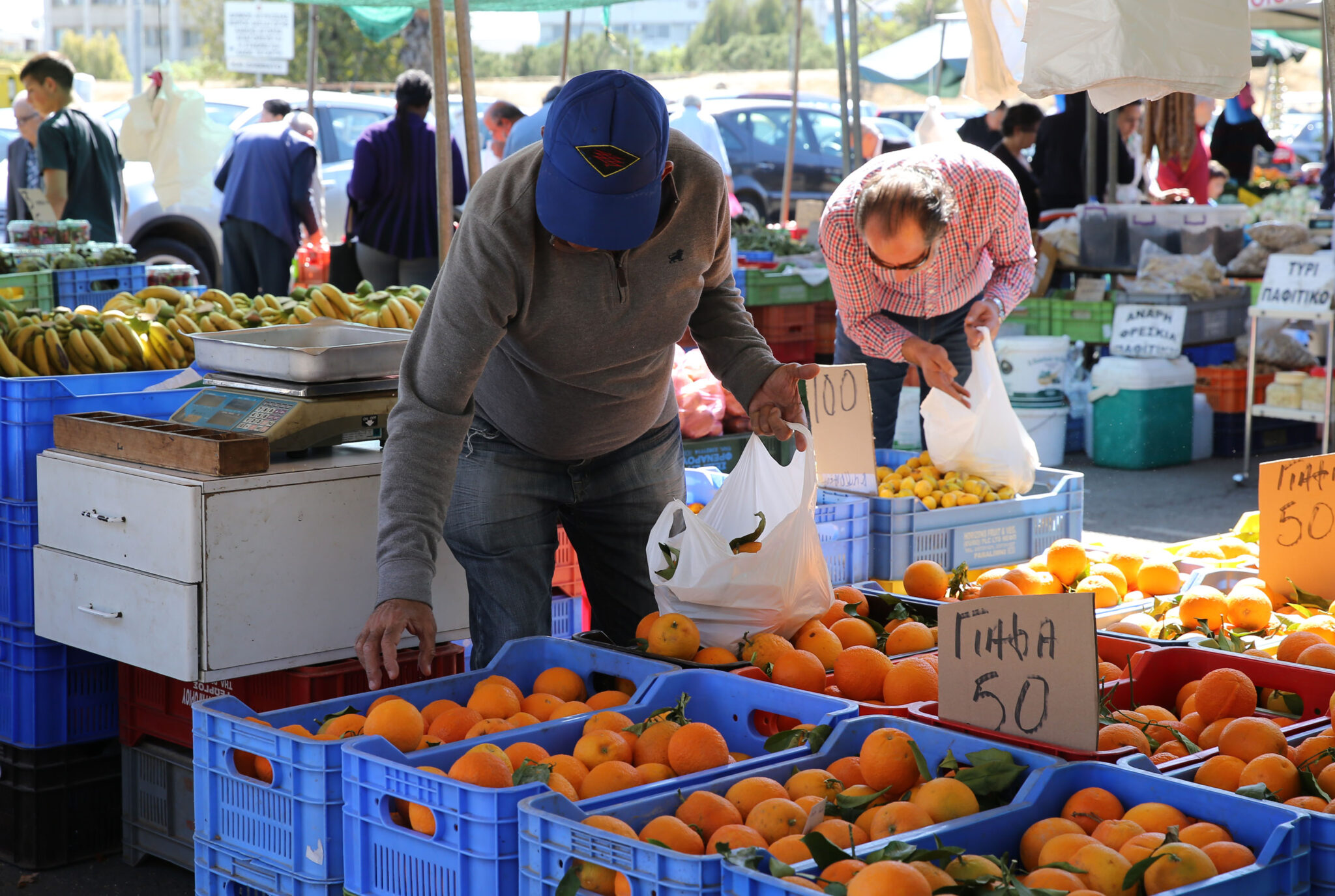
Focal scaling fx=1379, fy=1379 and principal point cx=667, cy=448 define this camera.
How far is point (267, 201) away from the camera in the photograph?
8.27 metres

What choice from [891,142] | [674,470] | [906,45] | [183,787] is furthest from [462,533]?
[906,45]

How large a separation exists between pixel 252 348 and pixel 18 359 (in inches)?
38.2

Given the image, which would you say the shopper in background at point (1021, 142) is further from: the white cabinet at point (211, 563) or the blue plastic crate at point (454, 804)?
the blue plastic crate at point (454, 804)

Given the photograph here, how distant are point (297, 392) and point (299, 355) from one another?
7 centimetres

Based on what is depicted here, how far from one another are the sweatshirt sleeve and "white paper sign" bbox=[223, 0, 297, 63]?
10.8 meters

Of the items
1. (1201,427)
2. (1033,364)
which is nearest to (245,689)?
(1033,364)

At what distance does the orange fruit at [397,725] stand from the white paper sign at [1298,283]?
587 centimetres

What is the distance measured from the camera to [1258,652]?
7.98 feet

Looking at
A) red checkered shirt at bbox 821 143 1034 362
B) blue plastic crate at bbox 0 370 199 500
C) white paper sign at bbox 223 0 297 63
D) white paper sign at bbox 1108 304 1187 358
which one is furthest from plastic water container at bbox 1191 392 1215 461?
white paper sign at bbox 223 0 297 63

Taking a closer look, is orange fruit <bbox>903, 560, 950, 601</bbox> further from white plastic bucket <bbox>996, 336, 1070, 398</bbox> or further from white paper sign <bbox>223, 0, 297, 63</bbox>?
white paper sign <bbox>223, 0, 297, 63</bbox>

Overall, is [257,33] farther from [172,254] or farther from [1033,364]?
[1033,364]

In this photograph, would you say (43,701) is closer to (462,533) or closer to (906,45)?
(462,533)

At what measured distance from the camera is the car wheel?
1036 centimetres

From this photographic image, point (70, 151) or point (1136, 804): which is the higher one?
point (70, 151)
